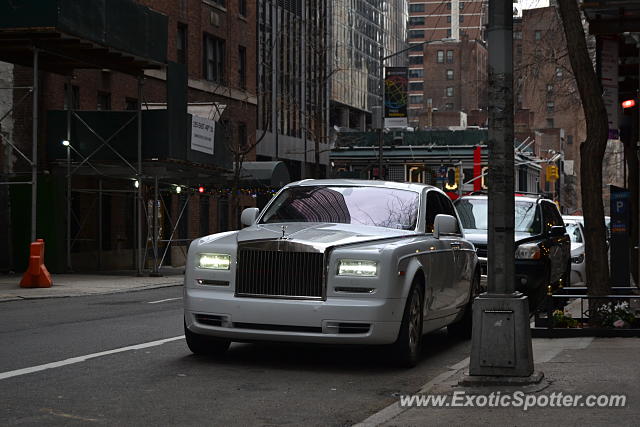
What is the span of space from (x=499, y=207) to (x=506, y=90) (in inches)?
40.0

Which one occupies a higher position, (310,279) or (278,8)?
(278,8)

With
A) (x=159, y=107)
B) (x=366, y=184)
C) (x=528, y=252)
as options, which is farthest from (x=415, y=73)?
(x=366, y=184)

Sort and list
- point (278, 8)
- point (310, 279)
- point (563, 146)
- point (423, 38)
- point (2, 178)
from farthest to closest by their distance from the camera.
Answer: point (423, 38), point (563, 146), point (278, 8), point (2, 178), point (310, 279)

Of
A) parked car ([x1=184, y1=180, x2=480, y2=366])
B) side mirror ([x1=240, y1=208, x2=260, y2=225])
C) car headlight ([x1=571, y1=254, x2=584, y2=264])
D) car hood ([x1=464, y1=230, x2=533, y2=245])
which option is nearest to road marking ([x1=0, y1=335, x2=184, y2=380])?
parked car ([x1=184, y1=180, x2=480, y2=366])

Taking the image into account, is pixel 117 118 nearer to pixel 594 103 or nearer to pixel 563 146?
pixel 594 103

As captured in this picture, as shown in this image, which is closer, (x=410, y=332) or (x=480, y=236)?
(x=410, y=332)

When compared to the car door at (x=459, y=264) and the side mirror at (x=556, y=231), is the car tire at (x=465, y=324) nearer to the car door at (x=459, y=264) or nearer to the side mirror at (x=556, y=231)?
the car door at (x=459, y=264)

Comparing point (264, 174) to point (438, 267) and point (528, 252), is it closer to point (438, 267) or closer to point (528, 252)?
point (528, 252)

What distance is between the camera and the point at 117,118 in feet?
106

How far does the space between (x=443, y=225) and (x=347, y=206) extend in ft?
3.55

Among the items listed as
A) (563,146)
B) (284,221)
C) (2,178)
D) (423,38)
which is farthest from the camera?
(423,38)

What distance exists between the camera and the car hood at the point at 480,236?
1823 centimetres

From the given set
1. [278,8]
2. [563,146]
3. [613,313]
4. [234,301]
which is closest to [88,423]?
[234,301]

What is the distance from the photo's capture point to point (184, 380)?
32.2 ft
